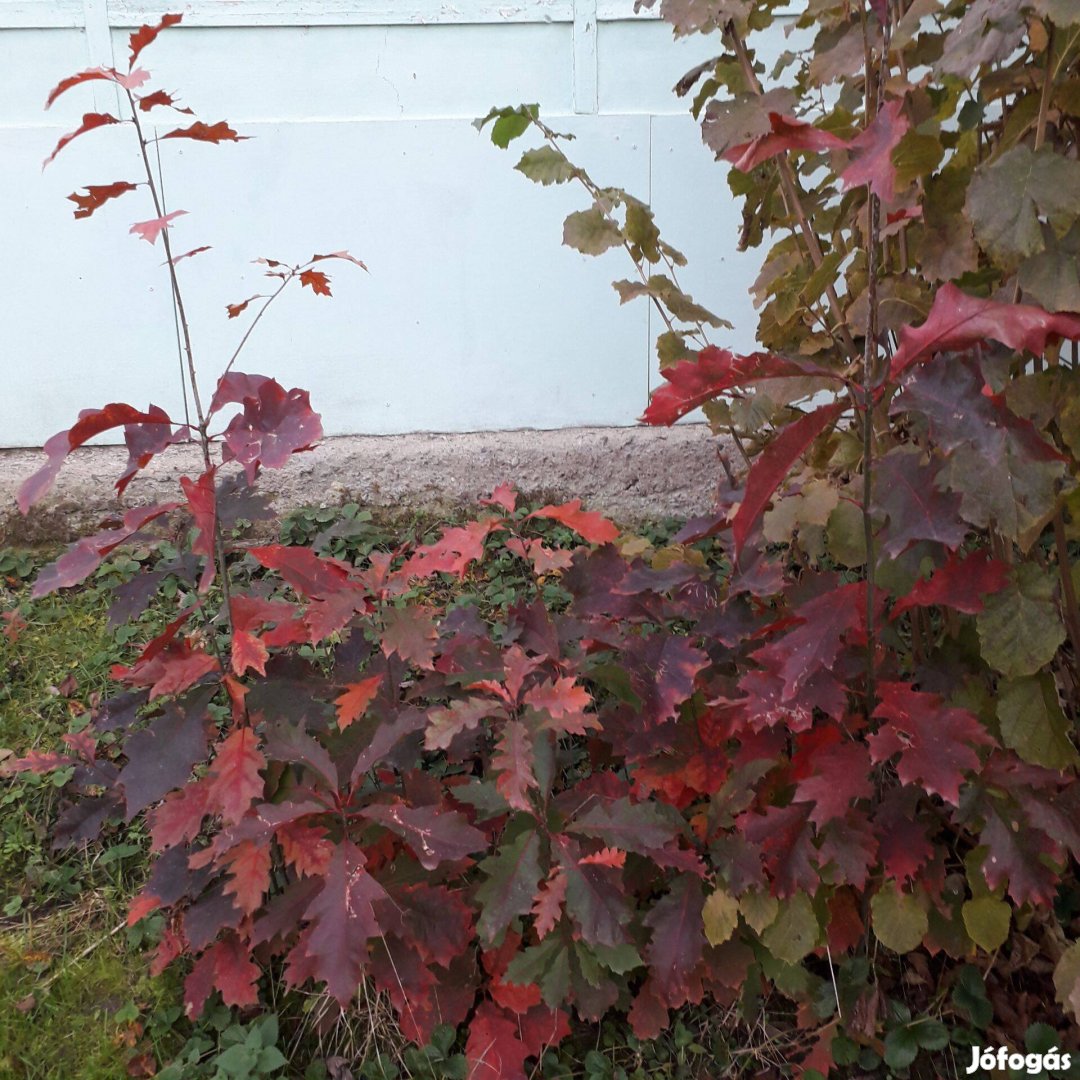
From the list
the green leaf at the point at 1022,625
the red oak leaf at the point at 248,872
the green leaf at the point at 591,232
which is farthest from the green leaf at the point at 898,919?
the green leaf at the point at 591,232

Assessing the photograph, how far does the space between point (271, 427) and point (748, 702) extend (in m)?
0.85

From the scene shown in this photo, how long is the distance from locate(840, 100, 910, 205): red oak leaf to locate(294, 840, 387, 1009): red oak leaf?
118cm

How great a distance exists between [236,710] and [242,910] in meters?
0.34

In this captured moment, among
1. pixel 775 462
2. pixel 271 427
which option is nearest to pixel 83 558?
pixel 271 427

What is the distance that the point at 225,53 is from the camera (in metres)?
3.09

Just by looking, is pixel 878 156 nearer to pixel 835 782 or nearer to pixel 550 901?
pixel 835 782

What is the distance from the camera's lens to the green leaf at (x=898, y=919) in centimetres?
152

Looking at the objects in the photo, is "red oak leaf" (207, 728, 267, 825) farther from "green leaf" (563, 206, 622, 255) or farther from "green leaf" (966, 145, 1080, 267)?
"green leaf" (966, 145, 1080, 267)

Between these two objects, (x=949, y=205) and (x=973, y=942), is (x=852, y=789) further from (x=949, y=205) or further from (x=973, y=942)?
(x=949, y=205)

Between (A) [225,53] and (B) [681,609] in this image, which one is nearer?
(B) [681,609]

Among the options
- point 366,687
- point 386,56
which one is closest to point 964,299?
point 366,687

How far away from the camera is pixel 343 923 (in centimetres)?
136

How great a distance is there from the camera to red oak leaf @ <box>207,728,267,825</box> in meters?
1.39

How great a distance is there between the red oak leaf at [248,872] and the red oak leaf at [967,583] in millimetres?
1134
